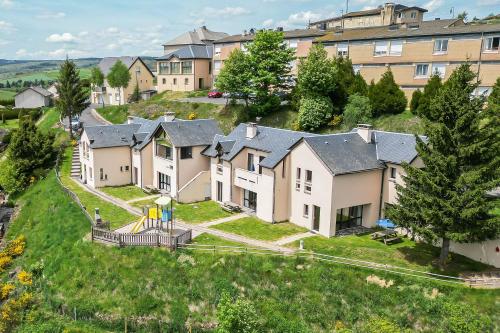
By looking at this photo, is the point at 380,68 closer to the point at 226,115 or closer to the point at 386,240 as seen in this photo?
the point at 226,115

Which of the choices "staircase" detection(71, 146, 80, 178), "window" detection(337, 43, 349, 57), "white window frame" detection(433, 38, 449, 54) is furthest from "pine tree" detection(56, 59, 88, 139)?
"white window frame" detection(433, 38, 449, 54)

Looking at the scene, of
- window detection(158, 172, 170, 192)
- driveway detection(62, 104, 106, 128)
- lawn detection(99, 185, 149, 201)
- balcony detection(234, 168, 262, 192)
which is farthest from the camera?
driveway detection(62, 104, 106, 128)

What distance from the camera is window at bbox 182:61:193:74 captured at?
9069cm

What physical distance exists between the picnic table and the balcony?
39.2ft

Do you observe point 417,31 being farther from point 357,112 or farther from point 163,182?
point 163,182

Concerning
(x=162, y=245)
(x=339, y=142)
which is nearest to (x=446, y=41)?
(x=339, y=142)

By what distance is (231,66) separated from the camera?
2544 inches

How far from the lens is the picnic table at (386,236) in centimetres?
3603

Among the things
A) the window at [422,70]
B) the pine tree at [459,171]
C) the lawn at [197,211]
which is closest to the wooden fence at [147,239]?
the lawn at [197,211]

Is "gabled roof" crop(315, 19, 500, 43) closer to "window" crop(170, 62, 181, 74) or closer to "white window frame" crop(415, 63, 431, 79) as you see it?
"white window frame" crop(415, 63, 431, 79)

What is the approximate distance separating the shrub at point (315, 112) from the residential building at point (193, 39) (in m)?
60.6

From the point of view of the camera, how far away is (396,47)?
59594mm

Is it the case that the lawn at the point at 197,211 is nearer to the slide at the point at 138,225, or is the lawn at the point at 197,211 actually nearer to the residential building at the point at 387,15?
the slide at the point at 138,225

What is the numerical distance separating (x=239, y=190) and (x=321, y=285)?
57.4 ft
